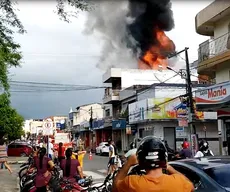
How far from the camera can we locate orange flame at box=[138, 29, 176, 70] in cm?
4862

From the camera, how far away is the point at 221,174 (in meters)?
6.23

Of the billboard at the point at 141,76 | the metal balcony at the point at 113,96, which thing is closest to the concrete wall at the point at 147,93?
the metal balcony at the point at 113,96

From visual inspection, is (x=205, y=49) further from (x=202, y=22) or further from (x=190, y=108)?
(x=190, y=108)

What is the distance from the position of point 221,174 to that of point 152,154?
365 cm

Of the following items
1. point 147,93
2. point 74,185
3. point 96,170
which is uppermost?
point 147,93

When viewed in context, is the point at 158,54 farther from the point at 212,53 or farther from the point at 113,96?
the point at 212,53

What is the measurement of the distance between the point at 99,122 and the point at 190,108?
32.6 meters

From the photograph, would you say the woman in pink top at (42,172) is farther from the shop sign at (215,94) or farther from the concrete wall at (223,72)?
the concrete wall at (223,72)

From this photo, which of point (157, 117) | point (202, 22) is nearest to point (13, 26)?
point (202, 22)

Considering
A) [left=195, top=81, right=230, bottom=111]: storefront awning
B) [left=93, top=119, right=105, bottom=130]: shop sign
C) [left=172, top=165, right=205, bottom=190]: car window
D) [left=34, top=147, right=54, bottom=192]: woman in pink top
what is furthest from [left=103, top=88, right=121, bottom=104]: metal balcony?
[left=172, top=165, right=205, bottom=190]: car window

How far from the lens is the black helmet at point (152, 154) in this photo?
2.91m

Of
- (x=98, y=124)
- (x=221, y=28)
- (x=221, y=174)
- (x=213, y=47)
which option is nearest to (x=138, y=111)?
(x=213, y=47)

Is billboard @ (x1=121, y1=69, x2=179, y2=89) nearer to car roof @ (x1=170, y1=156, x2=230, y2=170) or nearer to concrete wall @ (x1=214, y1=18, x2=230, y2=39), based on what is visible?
concrete wall @ (x1=214, y1=18, x2=230, y2=39)

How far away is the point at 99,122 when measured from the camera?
5816 cm
